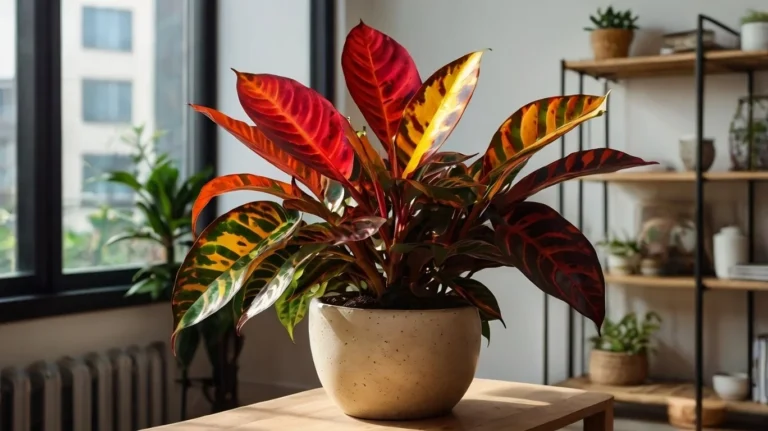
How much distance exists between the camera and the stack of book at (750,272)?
10.3 feet

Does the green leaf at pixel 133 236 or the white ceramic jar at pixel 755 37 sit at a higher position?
the white ceramic jar at pixel 755 37

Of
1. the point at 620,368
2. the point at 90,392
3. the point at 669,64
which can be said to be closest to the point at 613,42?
the point at 669,64

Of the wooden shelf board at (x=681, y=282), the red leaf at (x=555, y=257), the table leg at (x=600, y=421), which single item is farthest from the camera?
the wooden shelf board at (x=681, y=282)

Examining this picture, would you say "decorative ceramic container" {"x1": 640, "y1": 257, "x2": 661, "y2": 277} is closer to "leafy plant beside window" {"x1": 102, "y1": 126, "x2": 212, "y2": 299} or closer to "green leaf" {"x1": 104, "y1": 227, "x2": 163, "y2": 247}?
"leafy plant beside window" {"x1": 102, "y1": 126, "x2": 212, "y2": 299}

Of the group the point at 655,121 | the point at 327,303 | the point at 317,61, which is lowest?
the point at 327,303

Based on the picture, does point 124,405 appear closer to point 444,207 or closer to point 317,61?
point 317,61

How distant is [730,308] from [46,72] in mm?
2522

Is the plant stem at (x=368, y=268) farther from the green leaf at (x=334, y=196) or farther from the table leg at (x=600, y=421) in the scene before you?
the table leg at (x=600, y=421)

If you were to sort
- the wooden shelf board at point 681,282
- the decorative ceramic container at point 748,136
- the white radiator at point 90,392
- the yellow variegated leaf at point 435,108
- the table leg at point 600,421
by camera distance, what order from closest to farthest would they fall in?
the yellow variegated leaf at point 435,108, the table leg at point 600,421, the white radiator at point 90,392, the wooden shelf board at point 681,282, the decorative ceramic container at point 748,136

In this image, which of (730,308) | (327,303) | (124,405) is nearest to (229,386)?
(124,405)

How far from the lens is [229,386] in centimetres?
351

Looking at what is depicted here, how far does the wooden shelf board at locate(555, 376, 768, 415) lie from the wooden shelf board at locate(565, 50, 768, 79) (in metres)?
1.13

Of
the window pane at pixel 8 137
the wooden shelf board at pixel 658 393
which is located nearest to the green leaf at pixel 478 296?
the wooden shelf board at pixel 658 393

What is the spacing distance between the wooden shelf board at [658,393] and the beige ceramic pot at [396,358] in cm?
184
